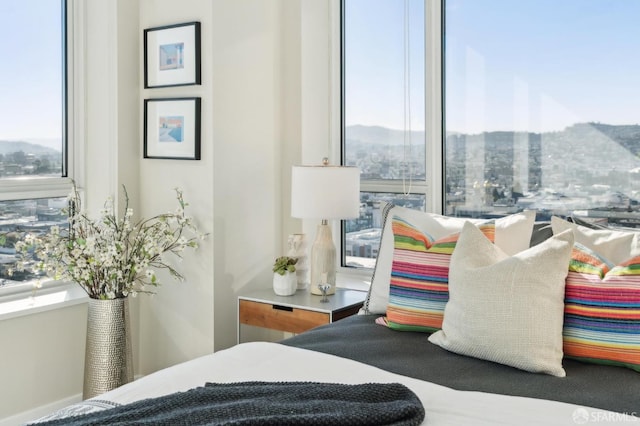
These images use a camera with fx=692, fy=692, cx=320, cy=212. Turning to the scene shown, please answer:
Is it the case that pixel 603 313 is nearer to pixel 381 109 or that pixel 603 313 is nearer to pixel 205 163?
pixel 381 109

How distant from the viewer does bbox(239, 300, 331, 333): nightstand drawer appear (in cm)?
316

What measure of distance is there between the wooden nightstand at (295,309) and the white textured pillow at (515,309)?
0.96 metres

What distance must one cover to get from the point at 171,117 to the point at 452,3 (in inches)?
59.5

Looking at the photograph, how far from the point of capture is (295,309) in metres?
3.21

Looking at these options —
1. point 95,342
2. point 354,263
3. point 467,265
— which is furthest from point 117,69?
point 467,265

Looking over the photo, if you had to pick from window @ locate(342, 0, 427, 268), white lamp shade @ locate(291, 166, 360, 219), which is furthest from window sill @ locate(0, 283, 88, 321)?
window @ locate(342, 0, 427, 268)

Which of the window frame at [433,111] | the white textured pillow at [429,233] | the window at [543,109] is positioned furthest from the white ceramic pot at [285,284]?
the window at [543,109]

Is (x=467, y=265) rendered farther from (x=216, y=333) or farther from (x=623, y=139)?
(x=216, y=333)

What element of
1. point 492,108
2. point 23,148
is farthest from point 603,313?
point 23,148

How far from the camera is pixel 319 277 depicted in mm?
3354

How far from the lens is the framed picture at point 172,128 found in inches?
135

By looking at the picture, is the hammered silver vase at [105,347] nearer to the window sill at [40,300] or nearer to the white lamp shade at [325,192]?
the window sill at [40,300]

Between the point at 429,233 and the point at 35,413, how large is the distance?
2049 millimetres

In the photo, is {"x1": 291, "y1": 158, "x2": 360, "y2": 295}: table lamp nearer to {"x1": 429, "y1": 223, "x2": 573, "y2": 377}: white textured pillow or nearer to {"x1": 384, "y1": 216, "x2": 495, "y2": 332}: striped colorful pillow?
{"x1": 384, "y1": 216, "x2": 495, "y2": 332}: striped colorful pillow
